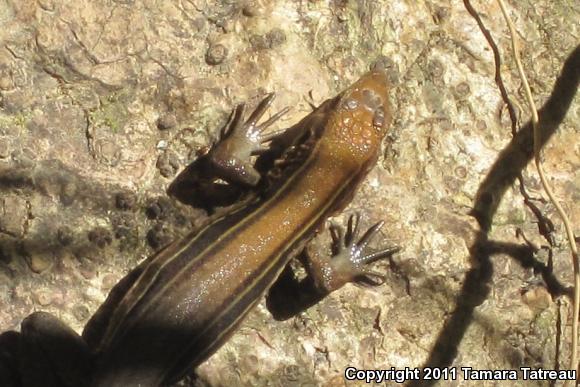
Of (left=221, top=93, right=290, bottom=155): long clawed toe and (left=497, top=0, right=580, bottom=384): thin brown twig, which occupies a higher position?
(left=497, top=0, right=580, bottom=384): thin brown twig

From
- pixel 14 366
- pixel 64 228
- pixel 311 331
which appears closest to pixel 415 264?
pixel 311 331

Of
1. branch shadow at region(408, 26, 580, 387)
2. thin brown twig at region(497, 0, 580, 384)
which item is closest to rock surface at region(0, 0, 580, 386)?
branch shadow at region(408, 26, 580, 387)

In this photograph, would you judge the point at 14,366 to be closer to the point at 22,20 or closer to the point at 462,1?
the point at 22,20

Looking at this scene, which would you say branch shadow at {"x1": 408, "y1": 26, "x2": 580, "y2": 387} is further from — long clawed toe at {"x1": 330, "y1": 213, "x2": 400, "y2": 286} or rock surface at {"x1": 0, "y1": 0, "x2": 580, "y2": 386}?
long clawed toe at {"x1": 330, "y1": 213, "x2": 400, "y2": 286}

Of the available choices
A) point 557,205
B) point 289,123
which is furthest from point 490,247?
point 289,123

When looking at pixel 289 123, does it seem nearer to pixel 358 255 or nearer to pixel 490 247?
pixel 358 255

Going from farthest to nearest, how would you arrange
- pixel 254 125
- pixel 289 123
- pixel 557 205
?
pixel 289 123, pixel 254 125, pixel 557 205

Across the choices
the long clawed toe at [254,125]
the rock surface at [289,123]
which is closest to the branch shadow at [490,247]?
the rock surface at [289,123]

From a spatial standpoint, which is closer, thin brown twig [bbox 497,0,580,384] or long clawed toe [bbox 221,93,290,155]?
thin brown twig [bbox 497,0,580,384]

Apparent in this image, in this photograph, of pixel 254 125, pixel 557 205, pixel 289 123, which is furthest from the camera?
pixel 289 123

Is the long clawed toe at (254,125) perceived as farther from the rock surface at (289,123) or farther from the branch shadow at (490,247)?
the branch shadow at (490,247)
